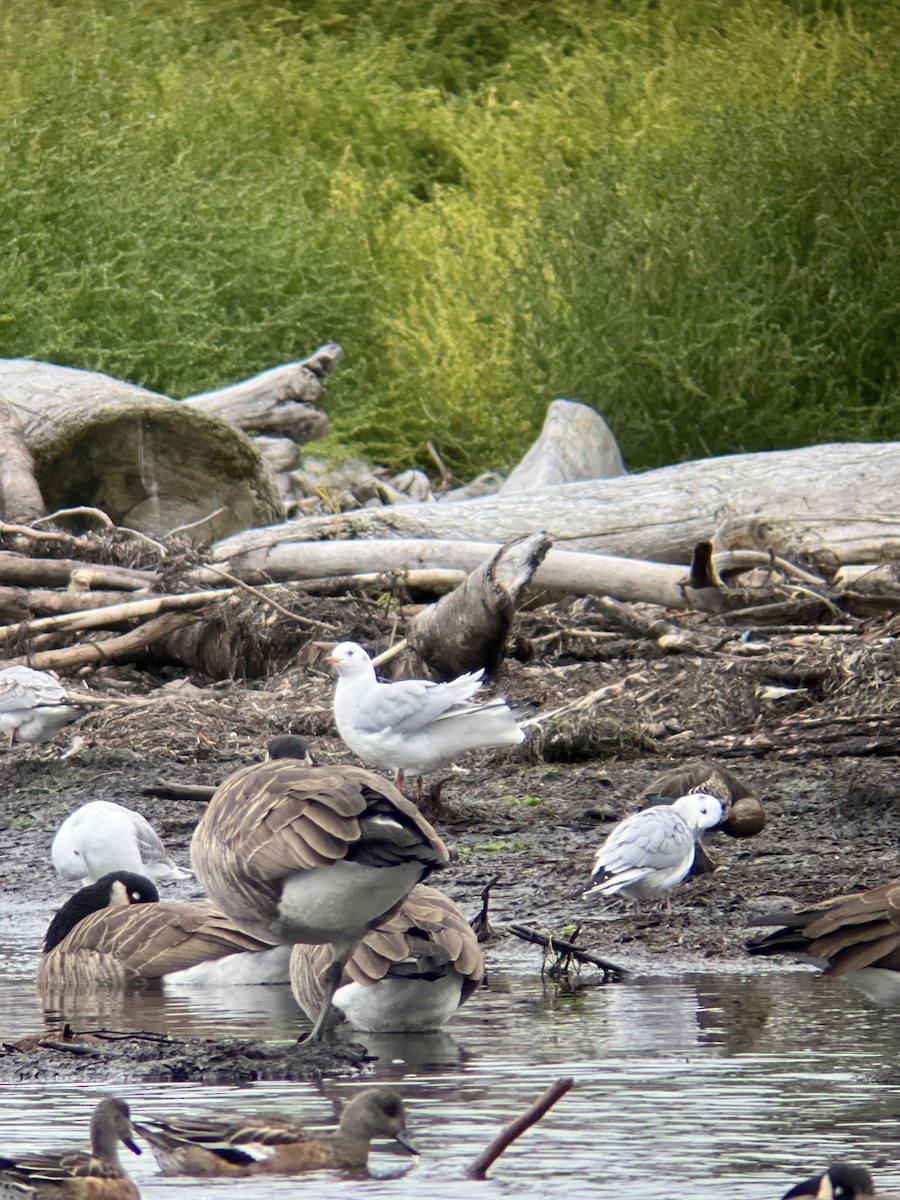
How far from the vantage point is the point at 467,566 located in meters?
12.4

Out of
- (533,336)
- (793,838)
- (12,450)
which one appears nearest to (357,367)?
(533,336)

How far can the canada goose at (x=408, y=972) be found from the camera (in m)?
5.42

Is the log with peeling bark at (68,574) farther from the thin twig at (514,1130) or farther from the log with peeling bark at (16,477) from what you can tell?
the thin twig at (514,1130)

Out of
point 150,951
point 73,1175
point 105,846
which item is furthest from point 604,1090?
point 105,846

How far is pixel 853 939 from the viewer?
5.13 meters

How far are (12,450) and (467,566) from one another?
3.96 metres

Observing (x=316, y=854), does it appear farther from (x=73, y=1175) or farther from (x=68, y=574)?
(x=68, y=574)

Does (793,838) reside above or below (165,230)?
above

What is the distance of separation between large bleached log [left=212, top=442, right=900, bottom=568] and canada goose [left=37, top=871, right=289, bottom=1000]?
621 centimetres

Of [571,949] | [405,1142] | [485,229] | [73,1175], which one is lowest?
[485,229]

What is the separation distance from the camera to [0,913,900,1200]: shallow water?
400cm

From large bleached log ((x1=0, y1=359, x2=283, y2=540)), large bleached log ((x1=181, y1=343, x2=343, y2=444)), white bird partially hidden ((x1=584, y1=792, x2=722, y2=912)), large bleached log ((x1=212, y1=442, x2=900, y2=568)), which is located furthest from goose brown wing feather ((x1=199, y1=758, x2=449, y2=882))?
large bleached log ((x1=181, y1=343, x2=343, y2=444))

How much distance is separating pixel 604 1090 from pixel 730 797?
3652mm

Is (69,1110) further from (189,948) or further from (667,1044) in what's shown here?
(189,948)
